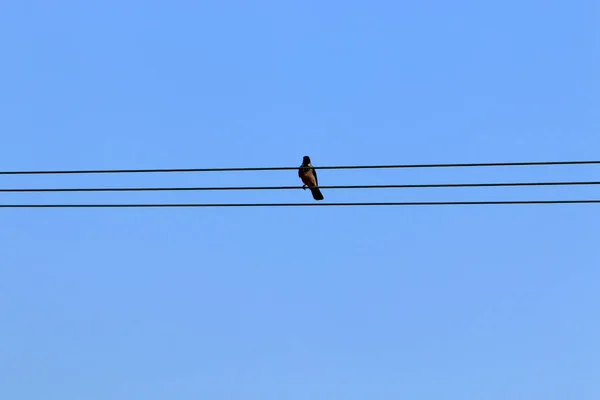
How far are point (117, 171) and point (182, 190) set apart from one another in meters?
0.80

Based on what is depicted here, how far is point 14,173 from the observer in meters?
13.2

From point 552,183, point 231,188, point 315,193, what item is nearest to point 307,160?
point 315,193

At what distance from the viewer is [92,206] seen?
13.0 m

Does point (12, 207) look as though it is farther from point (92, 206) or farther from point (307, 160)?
point (307, 160)

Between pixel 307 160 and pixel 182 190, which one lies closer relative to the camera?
pixel 182 190

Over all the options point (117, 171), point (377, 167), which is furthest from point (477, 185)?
point (117, 171)

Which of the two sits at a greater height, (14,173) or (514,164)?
(14,173)

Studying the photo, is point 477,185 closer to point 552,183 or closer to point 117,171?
point 552,183

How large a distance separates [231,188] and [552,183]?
374 cm

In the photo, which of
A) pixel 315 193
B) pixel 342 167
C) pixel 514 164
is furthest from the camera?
pixel 315 193

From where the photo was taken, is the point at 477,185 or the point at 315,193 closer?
the point at 477,185

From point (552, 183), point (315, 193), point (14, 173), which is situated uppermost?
point (315, 193)

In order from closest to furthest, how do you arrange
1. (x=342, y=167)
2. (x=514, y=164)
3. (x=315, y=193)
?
(x=514, y=164) < (x=342, y=167) < (x=315, y=193)

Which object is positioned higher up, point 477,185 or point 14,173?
point 14,173
